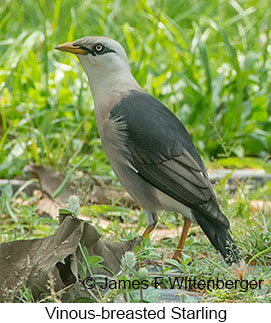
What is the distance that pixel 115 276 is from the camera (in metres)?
3.94

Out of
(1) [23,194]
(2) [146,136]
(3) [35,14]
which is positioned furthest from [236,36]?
(2) [146,136]

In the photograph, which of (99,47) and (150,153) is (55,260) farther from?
(99,47)

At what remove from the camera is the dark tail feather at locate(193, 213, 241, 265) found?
4297 mm

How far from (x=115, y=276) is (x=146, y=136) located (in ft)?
3.35

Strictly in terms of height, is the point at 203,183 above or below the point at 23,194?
above

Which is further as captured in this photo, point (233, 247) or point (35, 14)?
point (35, 14)

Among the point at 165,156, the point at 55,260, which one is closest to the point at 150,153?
the point at 165,156

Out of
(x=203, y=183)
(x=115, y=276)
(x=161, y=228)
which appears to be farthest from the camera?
(x=161, y=228)

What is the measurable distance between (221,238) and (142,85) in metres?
2.98

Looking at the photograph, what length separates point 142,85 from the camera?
7.16m

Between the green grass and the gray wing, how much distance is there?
0.49 meters

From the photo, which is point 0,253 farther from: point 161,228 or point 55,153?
point 55,153

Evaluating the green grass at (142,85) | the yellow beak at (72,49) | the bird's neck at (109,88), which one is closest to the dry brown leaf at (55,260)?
the green grass at (142,85)

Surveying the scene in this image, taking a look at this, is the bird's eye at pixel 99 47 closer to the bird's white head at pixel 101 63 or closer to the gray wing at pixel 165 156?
the bird's white head at pixel 101 63
